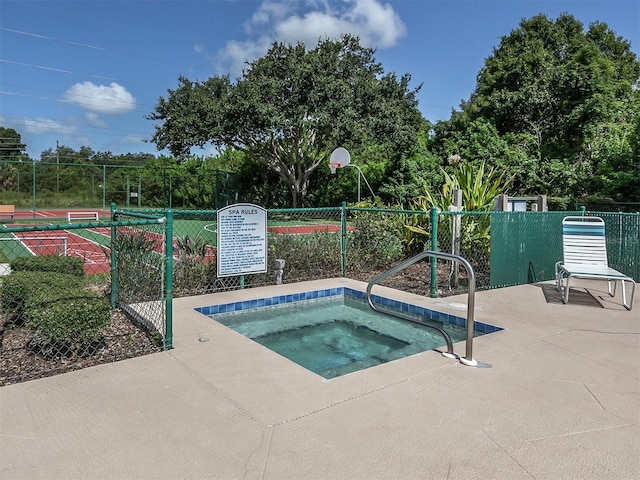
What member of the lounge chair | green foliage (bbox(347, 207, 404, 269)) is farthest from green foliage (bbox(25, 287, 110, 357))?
the lounge chair

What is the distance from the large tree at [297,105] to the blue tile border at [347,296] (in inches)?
509

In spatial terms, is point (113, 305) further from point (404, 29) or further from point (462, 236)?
point (404, 29)

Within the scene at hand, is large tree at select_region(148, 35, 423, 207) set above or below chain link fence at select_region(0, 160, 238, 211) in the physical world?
above

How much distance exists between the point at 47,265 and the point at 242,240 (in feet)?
8.03

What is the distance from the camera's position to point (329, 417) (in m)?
2.83

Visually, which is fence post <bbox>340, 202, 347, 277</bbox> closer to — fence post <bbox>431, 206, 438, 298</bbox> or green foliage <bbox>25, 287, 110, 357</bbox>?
fence post <bbox>431, 206, 438, 298</bbox>

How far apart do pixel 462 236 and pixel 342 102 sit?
40.3 feet

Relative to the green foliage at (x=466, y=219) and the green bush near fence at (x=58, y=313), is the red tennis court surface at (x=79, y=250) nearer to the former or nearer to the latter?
the green bush near fence at (x=58, y=313)

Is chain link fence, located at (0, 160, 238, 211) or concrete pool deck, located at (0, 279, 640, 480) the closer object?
concrete pool deck, located at (0, 279, 640, 480)

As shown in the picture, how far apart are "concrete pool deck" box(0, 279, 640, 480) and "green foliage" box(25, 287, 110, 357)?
0.37 metres

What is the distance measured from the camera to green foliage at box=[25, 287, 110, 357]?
3619 millimetres

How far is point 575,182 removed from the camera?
516 inches

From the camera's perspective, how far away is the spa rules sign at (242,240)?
6.17 m

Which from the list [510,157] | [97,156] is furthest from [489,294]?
[97,156]
